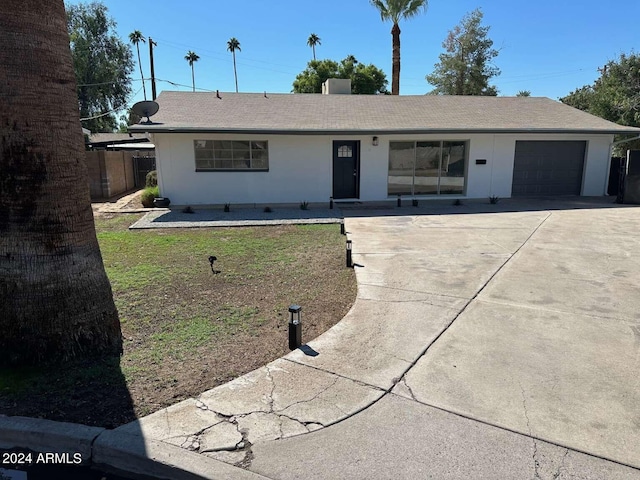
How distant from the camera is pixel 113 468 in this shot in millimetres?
2666

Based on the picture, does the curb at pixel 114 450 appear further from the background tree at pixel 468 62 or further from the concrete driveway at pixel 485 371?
the background tree at pixel 468 62

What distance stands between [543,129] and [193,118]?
12.0 m

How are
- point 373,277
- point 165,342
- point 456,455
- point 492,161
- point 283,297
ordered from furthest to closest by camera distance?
point 492,161, point 373,277, point 283,297, point 165,342, point 456,455

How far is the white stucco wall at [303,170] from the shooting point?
44.5 feet

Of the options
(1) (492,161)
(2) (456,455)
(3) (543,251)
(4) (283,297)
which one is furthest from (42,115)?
(1) (492,161)

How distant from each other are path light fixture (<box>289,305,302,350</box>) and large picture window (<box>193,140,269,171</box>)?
421 inches

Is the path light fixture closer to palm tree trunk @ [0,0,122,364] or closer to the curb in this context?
the curb

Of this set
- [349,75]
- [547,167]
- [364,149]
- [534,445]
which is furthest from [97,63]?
[534,445]

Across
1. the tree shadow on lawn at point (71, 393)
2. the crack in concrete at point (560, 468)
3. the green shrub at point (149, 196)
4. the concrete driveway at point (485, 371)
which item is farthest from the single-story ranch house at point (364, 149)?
the crack in concrete at point (560, 468)

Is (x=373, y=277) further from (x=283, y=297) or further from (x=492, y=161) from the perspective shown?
(x=492, y=161)

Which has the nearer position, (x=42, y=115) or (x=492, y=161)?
(x=42, y=115)

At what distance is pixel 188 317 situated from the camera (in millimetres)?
4863

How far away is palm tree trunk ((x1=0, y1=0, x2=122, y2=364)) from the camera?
330 cm

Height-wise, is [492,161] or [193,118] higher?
[193,118]
